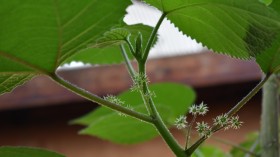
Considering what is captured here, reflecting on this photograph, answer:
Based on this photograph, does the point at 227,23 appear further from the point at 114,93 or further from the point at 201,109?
the point at 114,93

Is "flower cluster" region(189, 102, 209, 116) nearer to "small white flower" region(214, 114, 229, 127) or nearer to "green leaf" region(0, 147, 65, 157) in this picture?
"small white flower" region(214, 114, 229, 127)

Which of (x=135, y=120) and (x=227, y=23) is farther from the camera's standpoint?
(x=135, y=120)

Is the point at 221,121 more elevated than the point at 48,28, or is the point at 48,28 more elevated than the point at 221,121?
the point at 48,28

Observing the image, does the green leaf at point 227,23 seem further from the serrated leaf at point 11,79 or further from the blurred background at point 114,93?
the blurred background at point 114,93

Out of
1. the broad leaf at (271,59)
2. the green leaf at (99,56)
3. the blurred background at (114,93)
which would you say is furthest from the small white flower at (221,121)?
the blurred background at (114,93)

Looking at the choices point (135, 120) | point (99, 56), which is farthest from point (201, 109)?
point (135, 120)

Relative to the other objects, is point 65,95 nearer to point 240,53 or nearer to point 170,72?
point 170,72
